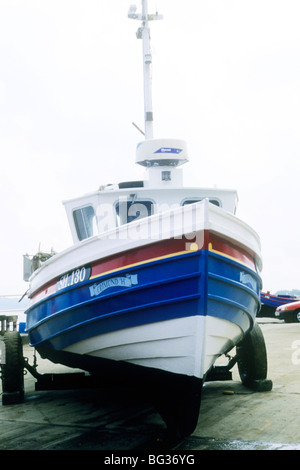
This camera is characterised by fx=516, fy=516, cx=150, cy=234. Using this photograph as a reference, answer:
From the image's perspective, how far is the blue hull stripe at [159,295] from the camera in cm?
418

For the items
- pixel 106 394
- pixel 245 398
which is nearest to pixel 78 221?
pixel 106 394

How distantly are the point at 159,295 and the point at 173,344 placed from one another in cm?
42

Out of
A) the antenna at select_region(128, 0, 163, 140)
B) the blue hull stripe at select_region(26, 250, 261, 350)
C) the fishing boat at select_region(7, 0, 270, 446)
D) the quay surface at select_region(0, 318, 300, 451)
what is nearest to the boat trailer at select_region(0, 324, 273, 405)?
the quay surface at select_region(0, 318, 300, 451)

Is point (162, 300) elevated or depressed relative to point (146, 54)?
depressed

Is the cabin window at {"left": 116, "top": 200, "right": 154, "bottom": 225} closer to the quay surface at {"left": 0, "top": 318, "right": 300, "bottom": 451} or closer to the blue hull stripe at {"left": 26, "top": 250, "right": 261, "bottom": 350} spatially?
the blue hull stripe at {"left": 26, "top": 250, "right": 261, "bottom": 350}

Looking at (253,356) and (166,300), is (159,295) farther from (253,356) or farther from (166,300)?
(253,356)

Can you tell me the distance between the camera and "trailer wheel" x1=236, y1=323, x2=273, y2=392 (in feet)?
20.9

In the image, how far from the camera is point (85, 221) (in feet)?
20.6

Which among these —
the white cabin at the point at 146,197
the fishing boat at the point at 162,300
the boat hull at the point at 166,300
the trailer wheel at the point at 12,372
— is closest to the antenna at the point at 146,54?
the white cabin at the point at 146,197

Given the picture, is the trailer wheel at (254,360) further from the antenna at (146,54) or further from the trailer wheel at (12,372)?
the antenna at (146,54)

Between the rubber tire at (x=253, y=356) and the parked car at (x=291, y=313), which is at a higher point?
the parked car at (x=291, y=313)

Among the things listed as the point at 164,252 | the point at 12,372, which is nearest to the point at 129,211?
the point at 164,252

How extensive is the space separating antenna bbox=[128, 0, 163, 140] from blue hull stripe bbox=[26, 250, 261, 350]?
3.52m
